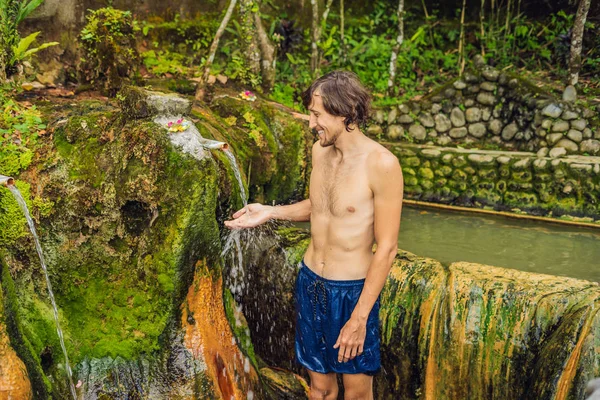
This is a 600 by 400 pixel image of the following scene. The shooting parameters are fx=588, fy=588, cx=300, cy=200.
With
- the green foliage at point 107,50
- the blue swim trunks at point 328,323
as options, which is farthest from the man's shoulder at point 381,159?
the green foliage at point 107,50

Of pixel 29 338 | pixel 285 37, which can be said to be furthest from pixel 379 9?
pixel 29 338

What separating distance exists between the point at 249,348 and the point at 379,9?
8487 millimetres

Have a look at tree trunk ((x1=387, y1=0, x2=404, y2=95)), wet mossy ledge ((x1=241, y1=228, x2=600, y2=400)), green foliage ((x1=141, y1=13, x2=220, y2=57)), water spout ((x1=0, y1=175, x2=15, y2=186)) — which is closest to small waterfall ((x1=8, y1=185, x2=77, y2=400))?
water spout ((x1=0, y1=175, x2=15, y2=186))

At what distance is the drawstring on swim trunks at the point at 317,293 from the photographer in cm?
314

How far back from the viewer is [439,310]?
A: 4.17 m

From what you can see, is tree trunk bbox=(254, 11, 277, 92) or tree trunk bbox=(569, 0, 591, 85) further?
tree trunk bbox=(569, 0, 591, 85)

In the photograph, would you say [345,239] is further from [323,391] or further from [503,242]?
[503,242]

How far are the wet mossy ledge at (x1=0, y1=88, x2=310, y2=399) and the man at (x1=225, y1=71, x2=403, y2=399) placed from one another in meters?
0.79

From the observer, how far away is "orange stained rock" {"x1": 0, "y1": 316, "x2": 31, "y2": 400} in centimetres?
327

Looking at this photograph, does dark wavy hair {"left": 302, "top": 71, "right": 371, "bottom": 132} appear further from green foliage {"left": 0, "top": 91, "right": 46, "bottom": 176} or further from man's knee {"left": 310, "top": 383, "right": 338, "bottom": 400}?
green foliage {"left": 0, "top": 91, "right": 46, "bottom": 176}

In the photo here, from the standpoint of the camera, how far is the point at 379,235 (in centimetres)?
290

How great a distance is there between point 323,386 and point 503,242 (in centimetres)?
370

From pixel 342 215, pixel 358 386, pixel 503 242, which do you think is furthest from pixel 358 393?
pixel 503 242

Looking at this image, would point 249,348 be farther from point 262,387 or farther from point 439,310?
point 439,310
